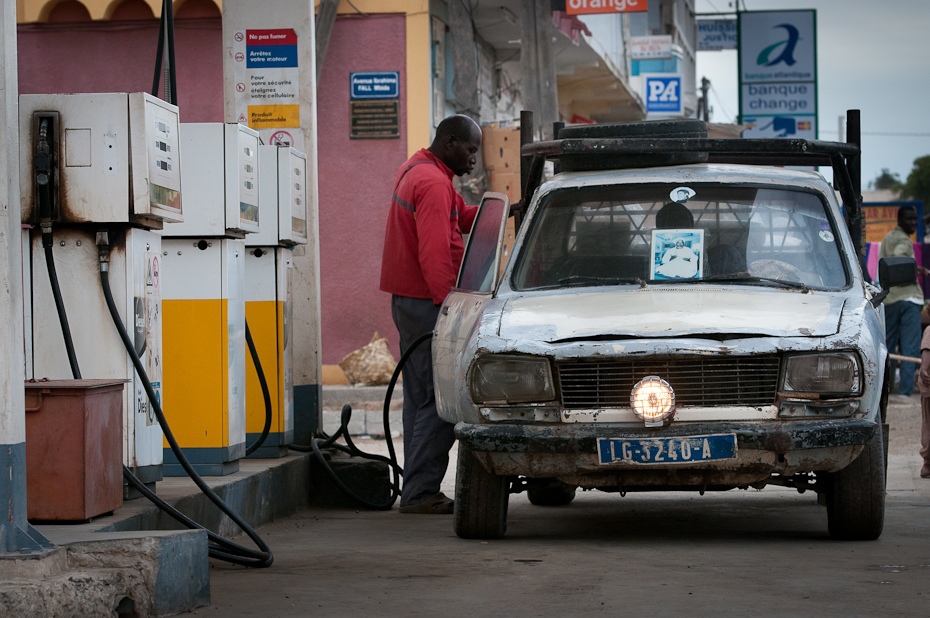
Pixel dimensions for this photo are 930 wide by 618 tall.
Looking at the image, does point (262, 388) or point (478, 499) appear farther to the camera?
point (262, 388)

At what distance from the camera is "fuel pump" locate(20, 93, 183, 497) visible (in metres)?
5.94

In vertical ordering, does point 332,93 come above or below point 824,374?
above

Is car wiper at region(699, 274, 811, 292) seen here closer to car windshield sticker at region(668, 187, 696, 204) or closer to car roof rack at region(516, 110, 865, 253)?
car windshield sticker at region(668, 187, 696, 204)

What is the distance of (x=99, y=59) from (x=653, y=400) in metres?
12.2

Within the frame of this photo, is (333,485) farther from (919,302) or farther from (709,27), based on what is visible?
(709,27)

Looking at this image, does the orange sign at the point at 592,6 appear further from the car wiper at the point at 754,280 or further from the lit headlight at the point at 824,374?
the lit headlight at the point at 824,374

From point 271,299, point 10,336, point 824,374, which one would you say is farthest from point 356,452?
point 10,336

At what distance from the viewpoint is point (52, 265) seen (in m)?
5.81

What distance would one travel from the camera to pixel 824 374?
6004 mm

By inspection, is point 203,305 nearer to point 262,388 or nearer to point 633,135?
point 262,388

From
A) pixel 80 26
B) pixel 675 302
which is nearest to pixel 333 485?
pixel 675 302

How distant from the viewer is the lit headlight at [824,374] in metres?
5.99

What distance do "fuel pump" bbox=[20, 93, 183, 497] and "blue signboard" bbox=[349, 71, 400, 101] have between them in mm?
9806

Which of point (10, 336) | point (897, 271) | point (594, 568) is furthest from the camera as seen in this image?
point (897, 271)
